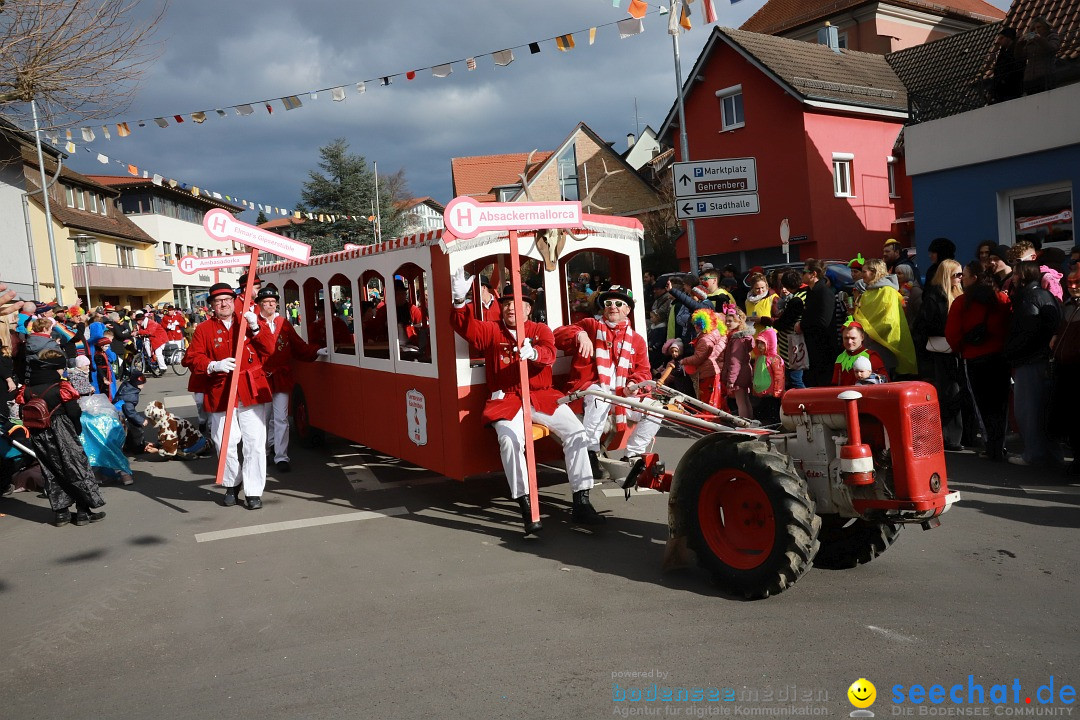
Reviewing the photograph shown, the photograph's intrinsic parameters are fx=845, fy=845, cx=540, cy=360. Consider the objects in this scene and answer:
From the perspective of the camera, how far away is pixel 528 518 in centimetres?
602

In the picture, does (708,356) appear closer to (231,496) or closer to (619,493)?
(619,493)

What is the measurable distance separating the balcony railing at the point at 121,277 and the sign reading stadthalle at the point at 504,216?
41729 millimetres

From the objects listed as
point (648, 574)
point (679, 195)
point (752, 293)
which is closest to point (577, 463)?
point (648, 574)

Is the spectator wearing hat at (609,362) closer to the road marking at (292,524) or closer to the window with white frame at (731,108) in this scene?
the road marking at (292,524)

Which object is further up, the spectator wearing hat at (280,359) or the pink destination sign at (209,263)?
the pink destination sign at (209,263)

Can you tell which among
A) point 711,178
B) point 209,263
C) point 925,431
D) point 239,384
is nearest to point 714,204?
point 711,178

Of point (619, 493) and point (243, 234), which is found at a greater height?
point (243, 234)

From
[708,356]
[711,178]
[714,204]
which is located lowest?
[708,356]

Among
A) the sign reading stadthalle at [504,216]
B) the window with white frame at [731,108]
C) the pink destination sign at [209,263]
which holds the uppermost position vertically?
the window with white frame at [731,108]

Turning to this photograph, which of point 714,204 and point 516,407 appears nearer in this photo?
point 516,407

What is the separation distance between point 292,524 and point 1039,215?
13.9m

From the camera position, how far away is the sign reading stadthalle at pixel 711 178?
12164mm

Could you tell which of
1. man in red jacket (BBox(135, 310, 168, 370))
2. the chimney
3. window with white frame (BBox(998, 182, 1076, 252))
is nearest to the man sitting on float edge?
window with white frame (BBox(998, 182, 1076, 252))

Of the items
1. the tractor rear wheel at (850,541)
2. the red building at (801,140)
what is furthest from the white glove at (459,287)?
the red building at (801,140)
